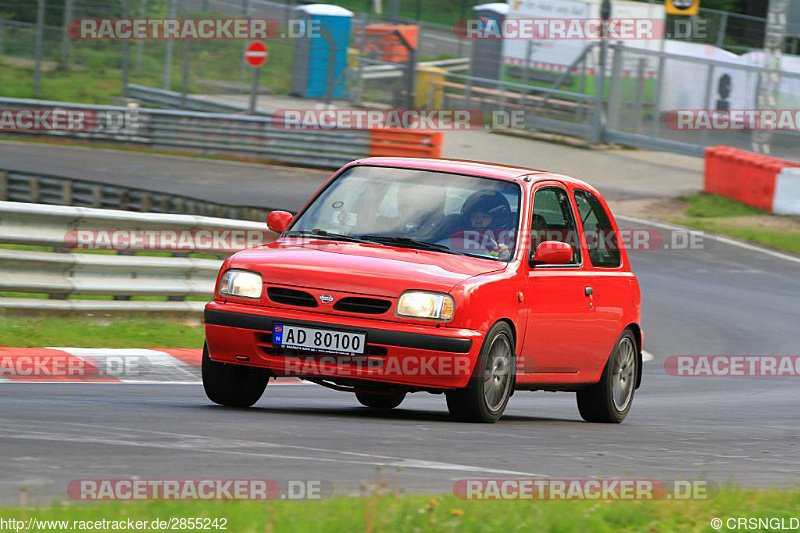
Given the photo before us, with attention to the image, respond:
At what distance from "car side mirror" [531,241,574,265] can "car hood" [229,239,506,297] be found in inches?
10.0

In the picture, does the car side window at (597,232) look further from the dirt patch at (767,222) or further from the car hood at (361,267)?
the dirt patch at (767,222)

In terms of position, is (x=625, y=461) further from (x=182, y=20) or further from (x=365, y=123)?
(x=182, y=20)

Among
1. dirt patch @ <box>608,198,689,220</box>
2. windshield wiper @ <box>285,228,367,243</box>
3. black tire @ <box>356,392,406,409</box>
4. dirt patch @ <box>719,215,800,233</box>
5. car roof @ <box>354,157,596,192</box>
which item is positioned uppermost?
car roof @ <box>354,157,596,192</box>

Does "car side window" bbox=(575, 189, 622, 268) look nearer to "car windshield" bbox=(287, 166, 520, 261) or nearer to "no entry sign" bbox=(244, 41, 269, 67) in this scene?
"car windshield" bbox=(287, 166, 520, 261)

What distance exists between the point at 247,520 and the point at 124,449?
5.25ft

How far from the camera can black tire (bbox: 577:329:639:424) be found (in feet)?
32.2

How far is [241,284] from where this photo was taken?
8.18 m

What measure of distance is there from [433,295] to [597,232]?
93.3 inches

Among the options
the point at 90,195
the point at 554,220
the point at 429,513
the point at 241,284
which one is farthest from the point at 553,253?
the point at 90,195

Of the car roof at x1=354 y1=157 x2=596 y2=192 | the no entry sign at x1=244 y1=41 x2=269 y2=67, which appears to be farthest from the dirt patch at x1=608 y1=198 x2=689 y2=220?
the car roof at x1=354 y1=157 x2=596 y2=192

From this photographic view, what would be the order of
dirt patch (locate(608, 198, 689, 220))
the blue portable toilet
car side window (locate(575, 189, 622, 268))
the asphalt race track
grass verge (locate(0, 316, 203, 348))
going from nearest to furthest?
the asphalt race track < car side window (locate(575, 189, 622, 268)) < grass verge (locate(0, 316, 203, 348)) < dirt patch (locate(608, 198, 689, 220)) < the blue portable toilet

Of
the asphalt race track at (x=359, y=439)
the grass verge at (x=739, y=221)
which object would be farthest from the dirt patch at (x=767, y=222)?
the asphalt race track at (x=359, y=439)

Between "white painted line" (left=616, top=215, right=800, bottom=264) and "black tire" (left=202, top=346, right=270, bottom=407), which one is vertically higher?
"black tire" (left=202, top=346, right=270, bottom=407)

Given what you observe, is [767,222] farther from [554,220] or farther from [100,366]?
[100,366]
